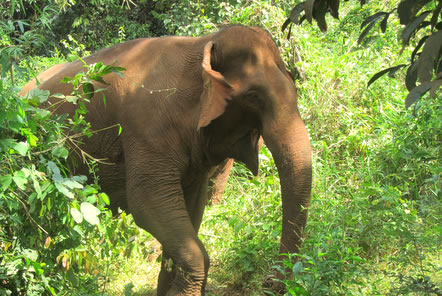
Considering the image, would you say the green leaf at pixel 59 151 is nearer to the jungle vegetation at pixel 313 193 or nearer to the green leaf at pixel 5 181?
the jungle vegetation at pixel 313 193

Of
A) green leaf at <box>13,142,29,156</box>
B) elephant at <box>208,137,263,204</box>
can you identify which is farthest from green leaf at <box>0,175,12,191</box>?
elephant at <box>208,137,263,204</box>

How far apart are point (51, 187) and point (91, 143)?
5.68 feet

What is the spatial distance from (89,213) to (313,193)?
2.68m

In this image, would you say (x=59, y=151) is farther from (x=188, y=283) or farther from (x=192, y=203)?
(x=192, y=203)

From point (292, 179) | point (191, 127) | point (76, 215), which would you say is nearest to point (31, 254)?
point (76, 215)

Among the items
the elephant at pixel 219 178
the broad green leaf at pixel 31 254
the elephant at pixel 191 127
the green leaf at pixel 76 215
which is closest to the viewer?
the green leaf at pixel 76 215

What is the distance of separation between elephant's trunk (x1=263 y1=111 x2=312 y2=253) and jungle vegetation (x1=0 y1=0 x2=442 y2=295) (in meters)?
0.13

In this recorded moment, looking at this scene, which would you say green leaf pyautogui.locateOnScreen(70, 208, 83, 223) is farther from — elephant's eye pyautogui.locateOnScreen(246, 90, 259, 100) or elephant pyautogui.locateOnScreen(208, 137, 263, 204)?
elephant pyautogui.locateOnScreen(208, 137, 263, 204)

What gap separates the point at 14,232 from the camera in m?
3.78

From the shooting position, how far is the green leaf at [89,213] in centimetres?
329

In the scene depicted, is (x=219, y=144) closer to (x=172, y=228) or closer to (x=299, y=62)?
(x=172, y=228)

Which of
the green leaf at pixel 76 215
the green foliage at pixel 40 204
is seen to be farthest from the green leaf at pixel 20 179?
the green leaf at pixel 76 215

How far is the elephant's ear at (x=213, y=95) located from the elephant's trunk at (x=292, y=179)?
0.41 m

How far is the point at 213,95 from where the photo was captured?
4418 mm
